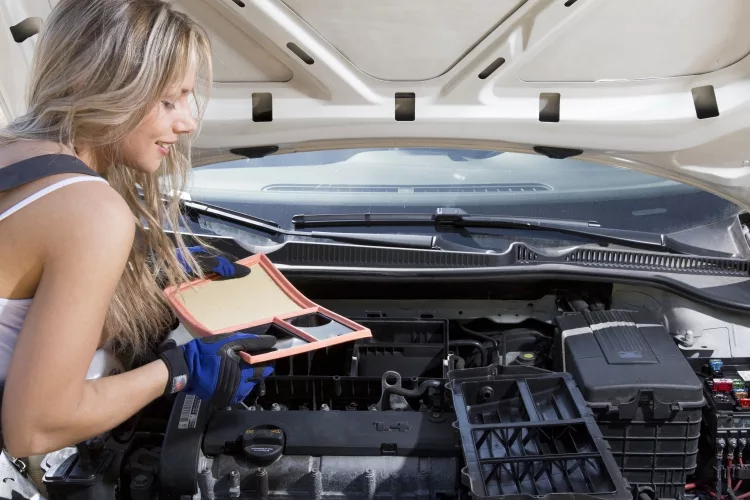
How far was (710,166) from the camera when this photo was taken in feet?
7.47

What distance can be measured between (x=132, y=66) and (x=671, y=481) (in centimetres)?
166

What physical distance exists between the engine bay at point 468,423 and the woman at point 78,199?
295mm

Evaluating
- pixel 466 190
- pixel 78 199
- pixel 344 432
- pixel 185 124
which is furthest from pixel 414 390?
pixel 78 199

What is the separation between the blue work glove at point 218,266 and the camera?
6.65 ft

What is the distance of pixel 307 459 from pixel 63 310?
Answer: 0.73m

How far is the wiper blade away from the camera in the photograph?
2357mm

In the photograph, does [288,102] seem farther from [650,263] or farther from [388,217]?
[650,263]

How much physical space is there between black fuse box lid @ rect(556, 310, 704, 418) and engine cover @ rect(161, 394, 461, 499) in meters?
0.44

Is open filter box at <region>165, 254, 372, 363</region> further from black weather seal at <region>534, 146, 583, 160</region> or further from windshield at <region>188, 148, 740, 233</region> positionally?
black weather seal at <region>534, 146, 583, 160</region>

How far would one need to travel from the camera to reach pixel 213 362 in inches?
66.5

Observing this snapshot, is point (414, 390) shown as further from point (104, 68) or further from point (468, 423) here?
point (104, 68)

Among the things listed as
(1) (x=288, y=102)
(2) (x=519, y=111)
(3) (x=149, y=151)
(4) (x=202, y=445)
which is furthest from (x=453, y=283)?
(3) (x=149, y=151)

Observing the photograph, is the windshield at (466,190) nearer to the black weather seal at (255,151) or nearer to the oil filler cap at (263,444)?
the black weather seal at (255,151)

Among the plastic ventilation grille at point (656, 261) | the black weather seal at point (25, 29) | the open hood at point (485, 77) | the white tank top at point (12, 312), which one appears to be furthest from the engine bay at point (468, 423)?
the black weather seal at point (25, 29)
